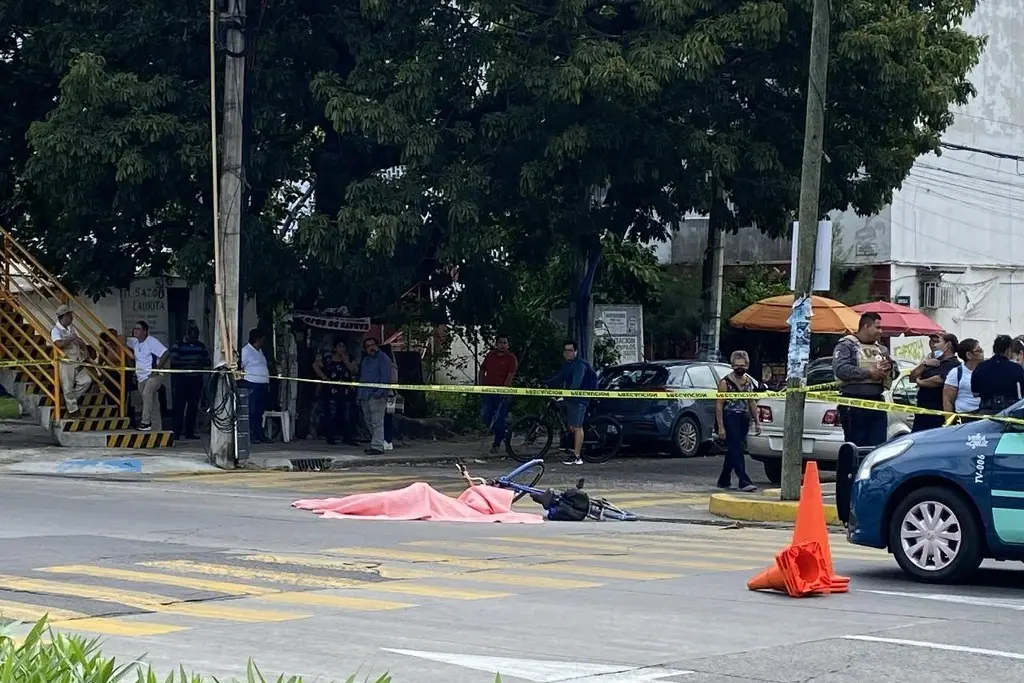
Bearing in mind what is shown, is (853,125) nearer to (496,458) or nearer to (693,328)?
(496,458)

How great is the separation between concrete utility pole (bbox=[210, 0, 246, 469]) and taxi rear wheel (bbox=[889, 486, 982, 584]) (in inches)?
477

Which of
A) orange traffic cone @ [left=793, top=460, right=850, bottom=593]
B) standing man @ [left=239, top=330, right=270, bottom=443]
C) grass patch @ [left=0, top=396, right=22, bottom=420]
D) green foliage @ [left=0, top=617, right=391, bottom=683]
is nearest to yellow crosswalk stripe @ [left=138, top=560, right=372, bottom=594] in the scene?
orange traffic cone @ [left=793, top=460, right=850, bottom=593]

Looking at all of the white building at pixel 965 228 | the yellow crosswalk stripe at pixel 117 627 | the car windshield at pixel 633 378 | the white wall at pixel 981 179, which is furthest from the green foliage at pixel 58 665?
the white wall at pixel 981 179

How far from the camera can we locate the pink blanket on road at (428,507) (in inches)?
612

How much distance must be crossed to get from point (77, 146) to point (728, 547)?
11.8 meters

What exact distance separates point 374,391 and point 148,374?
3487 mm

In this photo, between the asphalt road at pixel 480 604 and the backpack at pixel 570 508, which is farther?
the backpack at pixel 570 508

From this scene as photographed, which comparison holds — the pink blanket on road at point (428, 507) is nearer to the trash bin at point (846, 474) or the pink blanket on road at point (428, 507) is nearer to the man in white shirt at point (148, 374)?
the trash bin at point (846, 474)

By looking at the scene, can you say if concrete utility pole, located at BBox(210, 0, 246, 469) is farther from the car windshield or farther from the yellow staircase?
the car windshield

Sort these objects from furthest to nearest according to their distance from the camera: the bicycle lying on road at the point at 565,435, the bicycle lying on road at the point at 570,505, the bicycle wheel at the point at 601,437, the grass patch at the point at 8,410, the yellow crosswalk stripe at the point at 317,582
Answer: the grass patch at the point at 8,410 → the bicycle wheel at the point at 601,437 → the bicycle lying on road at the point at 565,435 → the bicycle lying on road at the point at 570,505 → the yellow crosswalk stripe at the point at 317,582

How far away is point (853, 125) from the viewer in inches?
915

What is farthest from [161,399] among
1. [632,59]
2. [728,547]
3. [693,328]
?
[728,547]

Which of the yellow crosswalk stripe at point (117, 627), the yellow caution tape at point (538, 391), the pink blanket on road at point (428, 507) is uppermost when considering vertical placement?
the yellow caution tape at point (538, 391)

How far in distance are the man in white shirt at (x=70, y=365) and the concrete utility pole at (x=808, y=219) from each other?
11.6 m
